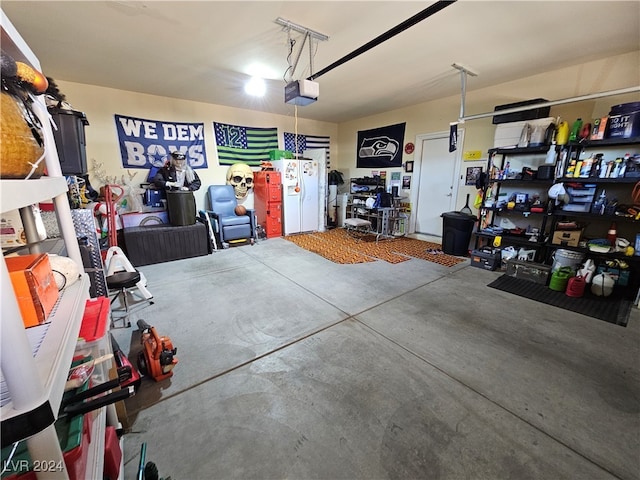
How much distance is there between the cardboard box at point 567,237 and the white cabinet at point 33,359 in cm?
462

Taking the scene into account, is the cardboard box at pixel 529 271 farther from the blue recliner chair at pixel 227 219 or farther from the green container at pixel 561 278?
the blue recliner chair at pixel 227 219

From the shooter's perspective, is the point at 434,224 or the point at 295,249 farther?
the point at 434,224

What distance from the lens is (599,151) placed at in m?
3.25

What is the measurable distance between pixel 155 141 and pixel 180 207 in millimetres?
1494

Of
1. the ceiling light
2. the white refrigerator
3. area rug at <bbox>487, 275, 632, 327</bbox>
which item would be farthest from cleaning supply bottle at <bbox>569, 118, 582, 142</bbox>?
the white refrigerator

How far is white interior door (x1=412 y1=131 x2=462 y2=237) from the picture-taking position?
16.4 feet

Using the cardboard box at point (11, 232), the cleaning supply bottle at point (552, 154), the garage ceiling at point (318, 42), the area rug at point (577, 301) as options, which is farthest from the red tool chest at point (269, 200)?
the cleaning supply bottle at point (552, 154)

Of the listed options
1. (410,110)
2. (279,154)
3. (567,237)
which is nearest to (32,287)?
(567,237)

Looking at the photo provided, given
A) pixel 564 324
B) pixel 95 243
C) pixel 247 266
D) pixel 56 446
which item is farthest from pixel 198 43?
pixel 564 324

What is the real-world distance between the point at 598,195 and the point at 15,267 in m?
4.97

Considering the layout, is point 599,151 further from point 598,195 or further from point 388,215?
point 388,215

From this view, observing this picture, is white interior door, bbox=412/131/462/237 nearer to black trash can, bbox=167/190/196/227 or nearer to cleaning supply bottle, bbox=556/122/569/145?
cleaning supply bottle, bbox=556/122/569/145

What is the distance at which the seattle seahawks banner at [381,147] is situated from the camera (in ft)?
19.1

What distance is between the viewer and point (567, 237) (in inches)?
131
